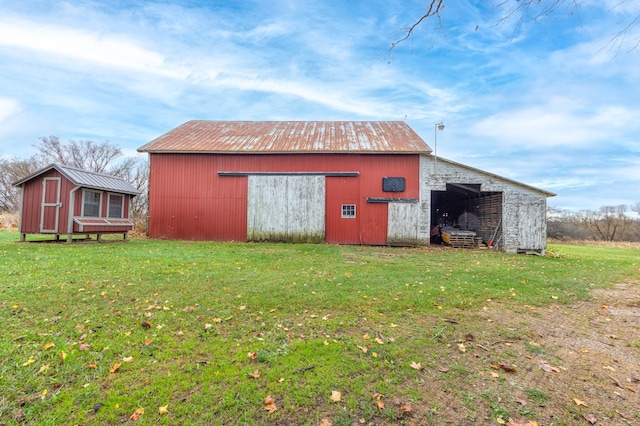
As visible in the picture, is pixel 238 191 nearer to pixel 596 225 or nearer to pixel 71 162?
pixel 71 162

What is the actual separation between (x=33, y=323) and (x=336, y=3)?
22.5 ft

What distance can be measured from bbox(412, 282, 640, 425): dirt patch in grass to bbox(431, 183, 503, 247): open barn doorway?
10411 mm

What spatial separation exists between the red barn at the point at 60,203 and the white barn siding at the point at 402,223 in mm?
13193

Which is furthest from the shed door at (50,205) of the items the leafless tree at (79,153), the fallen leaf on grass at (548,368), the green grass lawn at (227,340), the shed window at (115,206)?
the leafless tree at (79,153)

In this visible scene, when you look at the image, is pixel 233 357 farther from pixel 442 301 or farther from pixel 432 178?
pixel 432 178

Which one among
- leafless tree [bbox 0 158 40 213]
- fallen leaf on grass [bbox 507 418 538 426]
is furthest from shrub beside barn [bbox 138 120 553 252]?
leafless tree [bbox 0 158 40 213]

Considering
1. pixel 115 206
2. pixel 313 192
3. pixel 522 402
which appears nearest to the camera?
pixel 522 402

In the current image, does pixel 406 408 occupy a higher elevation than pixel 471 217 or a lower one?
lower

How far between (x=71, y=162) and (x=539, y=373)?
41.6 meters

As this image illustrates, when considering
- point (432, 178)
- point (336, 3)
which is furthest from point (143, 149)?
point (432, 178)

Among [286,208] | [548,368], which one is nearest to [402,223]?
[286,208]

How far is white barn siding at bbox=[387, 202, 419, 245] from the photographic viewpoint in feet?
45.9

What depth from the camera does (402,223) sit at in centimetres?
1402

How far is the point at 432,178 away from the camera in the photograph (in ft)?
46.0
